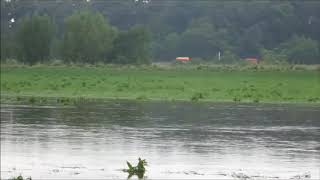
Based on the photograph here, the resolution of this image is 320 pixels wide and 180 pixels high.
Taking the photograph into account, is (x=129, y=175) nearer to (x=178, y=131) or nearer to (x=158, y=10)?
(x=178, y=131)

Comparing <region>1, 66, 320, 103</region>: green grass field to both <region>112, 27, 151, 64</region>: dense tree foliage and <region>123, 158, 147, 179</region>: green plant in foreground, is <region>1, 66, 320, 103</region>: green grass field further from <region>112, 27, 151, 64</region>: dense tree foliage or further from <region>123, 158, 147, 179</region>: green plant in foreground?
<region>123, 158, 147, 179</region>: green plant in foreground

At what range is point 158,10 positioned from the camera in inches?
4493

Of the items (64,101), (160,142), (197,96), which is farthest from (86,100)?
(160,142)

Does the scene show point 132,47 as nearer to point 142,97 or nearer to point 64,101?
point 142,97

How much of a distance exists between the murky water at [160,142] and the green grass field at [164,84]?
7.96 m

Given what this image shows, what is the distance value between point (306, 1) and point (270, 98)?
6307 cm

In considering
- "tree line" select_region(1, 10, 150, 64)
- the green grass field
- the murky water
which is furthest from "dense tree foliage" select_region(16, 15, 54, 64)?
the murky water

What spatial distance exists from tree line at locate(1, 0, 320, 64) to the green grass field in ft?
57.3

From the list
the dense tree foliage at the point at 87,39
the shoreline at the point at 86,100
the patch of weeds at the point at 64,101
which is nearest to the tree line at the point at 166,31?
the dense tree foliage at the point at 87,39

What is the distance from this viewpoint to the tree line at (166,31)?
245ft

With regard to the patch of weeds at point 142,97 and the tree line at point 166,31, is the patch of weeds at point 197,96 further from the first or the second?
the tree line at point 166,31

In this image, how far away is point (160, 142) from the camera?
21.0m

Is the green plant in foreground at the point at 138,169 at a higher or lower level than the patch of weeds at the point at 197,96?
lower

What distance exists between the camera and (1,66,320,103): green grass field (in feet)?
135
